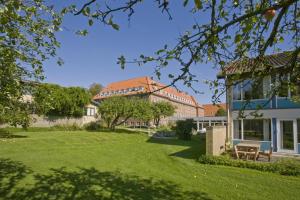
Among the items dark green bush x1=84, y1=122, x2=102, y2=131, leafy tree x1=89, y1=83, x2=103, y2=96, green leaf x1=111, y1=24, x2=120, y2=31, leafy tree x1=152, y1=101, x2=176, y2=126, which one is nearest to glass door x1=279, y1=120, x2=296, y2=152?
green leaf x1=111, y1=24, x2=120, y2=31

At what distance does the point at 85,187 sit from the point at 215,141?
9.02 meters

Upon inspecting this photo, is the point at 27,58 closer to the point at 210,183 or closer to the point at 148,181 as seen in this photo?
the point at 148,181

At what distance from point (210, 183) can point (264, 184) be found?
6.85 feet

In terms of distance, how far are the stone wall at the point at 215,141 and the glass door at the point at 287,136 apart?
422 centimetres

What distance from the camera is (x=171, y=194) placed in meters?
7.78

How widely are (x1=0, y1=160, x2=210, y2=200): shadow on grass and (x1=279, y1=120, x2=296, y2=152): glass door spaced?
11.7 meters

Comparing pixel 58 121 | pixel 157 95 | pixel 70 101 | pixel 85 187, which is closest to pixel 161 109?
pixel 157 95

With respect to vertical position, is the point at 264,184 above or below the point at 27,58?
below

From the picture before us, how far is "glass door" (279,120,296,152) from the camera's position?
16.9 metres

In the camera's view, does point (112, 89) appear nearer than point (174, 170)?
No

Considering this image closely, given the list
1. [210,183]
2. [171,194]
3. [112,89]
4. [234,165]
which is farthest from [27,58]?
[112,89]

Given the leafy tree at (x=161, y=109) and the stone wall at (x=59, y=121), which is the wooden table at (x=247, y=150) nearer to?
the stone wall at (x=59, y=121)

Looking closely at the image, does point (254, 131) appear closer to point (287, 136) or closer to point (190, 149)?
point (287, 136)

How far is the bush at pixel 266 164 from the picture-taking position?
11.2 m
